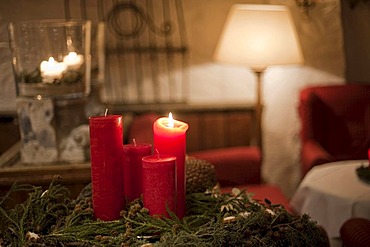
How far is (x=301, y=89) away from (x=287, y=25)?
51 cm

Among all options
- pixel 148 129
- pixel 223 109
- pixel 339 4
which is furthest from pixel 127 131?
pixel 339 4

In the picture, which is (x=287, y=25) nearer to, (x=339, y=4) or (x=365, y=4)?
(x=339, y=4)

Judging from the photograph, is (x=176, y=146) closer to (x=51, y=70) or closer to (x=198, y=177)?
(x=198, y=177)

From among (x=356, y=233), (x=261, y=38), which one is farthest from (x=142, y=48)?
(x=356, y=233)

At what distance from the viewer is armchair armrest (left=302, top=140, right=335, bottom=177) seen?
2.82m

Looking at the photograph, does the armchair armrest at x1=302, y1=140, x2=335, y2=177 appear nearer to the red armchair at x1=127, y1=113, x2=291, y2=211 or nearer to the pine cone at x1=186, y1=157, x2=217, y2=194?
the red armchair at x1=127, y1=113, x2=291, y2=211

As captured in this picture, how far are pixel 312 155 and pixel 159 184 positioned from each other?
6.09 ft

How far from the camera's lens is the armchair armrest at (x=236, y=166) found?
2795 mm

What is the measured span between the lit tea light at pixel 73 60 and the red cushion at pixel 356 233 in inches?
39.4

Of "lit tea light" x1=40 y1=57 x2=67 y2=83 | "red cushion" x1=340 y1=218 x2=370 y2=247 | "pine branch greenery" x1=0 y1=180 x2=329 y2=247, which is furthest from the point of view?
"lit tea light" x1=40 y1=57 x2=67 y2=83

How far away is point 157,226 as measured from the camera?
1.12 meters

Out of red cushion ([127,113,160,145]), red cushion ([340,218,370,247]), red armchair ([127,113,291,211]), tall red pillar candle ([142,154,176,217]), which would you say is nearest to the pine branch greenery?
tall red pillar candle ([142,154,176,217])

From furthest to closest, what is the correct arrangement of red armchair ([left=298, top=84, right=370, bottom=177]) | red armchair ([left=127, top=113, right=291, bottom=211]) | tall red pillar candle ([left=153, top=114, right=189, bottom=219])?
A: red armchair ([left=298, top=84, right=370, bottom=177]) → red armchair ([left=127, top=113, right=291, bottom=211]) → tall red pillar candle ([left=153, top=114, right=189, bottom=219])

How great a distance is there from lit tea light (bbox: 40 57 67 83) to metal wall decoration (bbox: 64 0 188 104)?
1239mm
